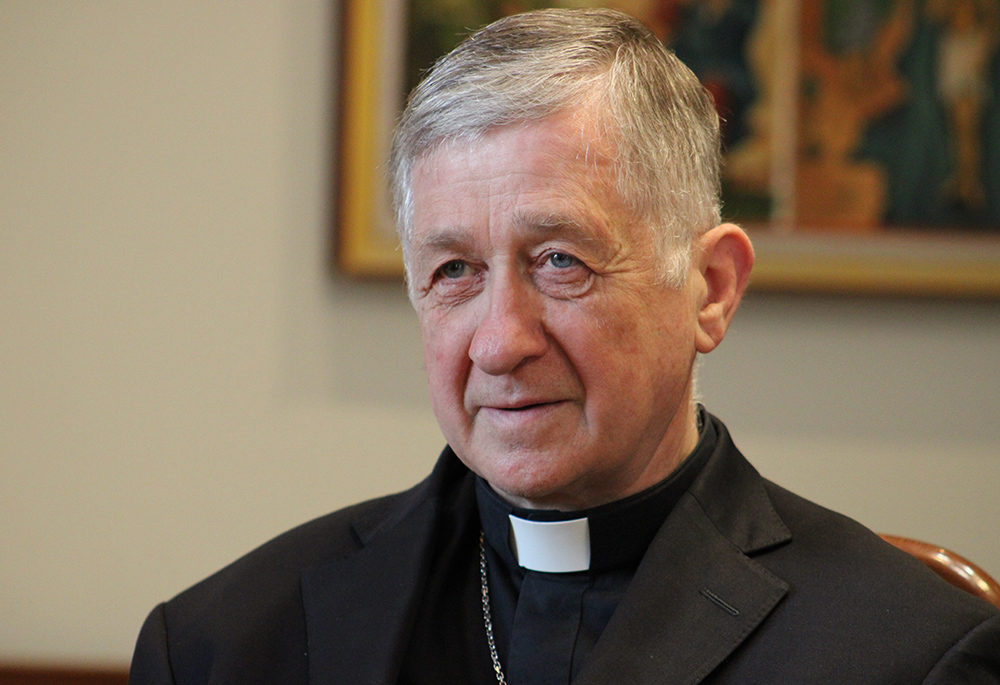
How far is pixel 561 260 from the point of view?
4.52 ft

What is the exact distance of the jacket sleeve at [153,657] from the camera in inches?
63.1

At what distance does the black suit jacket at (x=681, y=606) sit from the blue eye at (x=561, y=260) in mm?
391

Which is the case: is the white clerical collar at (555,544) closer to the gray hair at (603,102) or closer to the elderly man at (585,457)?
the elderly man at (585,457)

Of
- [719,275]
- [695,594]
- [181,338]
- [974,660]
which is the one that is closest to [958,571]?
[974,660]

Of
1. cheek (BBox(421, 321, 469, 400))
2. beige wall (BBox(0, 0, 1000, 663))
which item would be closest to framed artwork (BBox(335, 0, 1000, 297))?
beige wall (BBox(0, 0, 1000, 663))

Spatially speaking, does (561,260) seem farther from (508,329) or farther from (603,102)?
(603,102)

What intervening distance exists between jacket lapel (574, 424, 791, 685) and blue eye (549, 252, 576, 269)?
0.39 meters

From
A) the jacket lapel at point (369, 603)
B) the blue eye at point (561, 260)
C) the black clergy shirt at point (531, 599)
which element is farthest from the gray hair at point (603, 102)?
the jacket lapel at point (369, 603)

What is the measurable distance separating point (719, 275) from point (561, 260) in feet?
0.96

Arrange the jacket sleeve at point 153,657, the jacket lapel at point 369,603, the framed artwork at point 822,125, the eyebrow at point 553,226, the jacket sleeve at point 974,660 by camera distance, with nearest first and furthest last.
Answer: the jacket sleeve at point 974,660, the eyebrow at point 553,226, the jacket lapel at point 369,603, the jacket sleeve at point 153,657, the framed artwork at point 822,125

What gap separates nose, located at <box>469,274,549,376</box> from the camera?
1342 mm

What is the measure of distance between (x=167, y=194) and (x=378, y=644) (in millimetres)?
1503

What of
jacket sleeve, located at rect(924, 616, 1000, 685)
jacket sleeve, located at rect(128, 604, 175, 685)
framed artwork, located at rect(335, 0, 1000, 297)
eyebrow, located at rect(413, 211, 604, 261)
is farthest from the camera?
framed artwork, located at rect(335, 0, 1000, 297)

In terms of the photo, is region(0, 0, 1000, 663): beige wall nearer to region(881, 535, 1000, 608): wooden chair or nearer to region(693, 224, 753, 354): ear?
region(881, 535, 1000, 608): wooden chair
